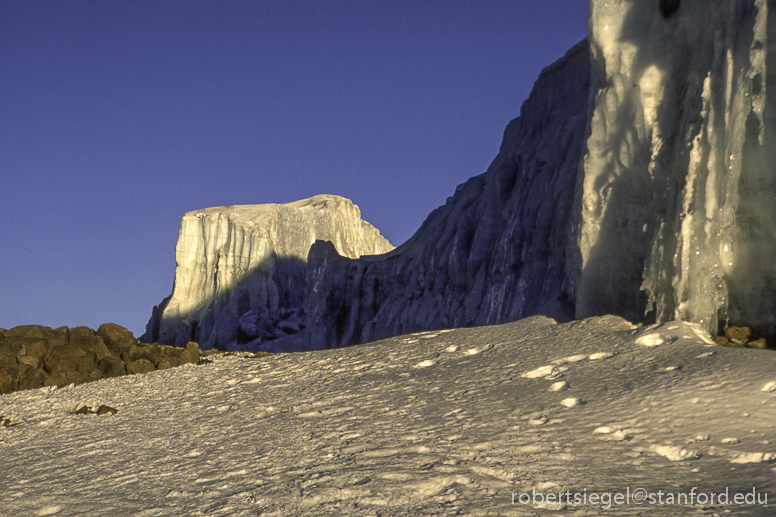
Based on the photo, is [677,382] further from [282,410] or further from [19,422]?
[19,422]

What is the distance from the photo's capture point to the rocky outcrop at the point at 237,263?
141 feet

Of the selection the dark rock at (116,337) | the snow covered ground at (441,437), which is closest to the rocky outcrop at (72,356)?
the dark rock at (116,337)

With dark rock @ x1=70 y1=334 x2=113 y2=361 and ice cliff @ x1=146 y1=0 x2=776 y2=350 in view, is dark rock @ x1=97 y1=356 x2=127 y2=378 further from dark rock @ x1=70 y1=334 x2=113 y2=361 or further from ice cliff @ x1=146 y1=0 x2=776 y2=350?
ice cliff @ x1=146 y1=0 x2=776 y2=350

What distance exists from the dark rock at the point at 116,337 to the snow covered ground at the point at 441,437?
5.42 feet

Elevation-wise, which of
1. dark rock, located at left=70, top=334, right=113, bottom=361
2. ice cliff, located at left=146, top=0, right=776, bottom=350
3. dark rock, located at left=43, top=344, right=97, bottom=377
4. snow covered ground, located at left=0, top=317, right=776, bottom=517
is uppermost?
ice cliff, located at left=146, top=0, right=776, bottom=350

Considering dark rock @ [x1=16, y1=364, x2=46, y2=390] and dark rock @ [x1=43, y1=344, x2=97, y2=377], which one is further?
dark rock @ [x1=43, y1=344, x2=97, y2=377]

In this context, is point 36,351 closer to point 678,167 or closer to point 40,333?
point 40,333

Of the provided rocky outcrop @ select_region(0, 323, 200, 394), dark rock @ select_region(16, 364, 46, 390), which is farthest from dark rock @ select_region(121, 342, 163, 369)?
dark rock @ select_region(16, 364, 46, 390)

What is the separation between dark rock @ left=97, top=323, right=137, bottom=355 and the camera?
7.99 m

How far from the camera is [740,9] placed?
5.86 meters

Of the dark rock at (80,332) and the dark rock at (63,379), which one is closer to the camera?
the dark rock at (63,379)

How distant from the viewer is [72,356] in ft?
24.2

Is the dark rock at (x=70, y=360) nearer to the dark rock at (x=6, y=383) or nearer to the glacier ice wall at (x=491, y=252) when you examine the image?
the dark rock at (x=6, y=383)

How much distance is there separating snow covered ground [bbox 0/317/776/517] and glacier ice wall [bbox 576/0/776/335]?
0.78m
